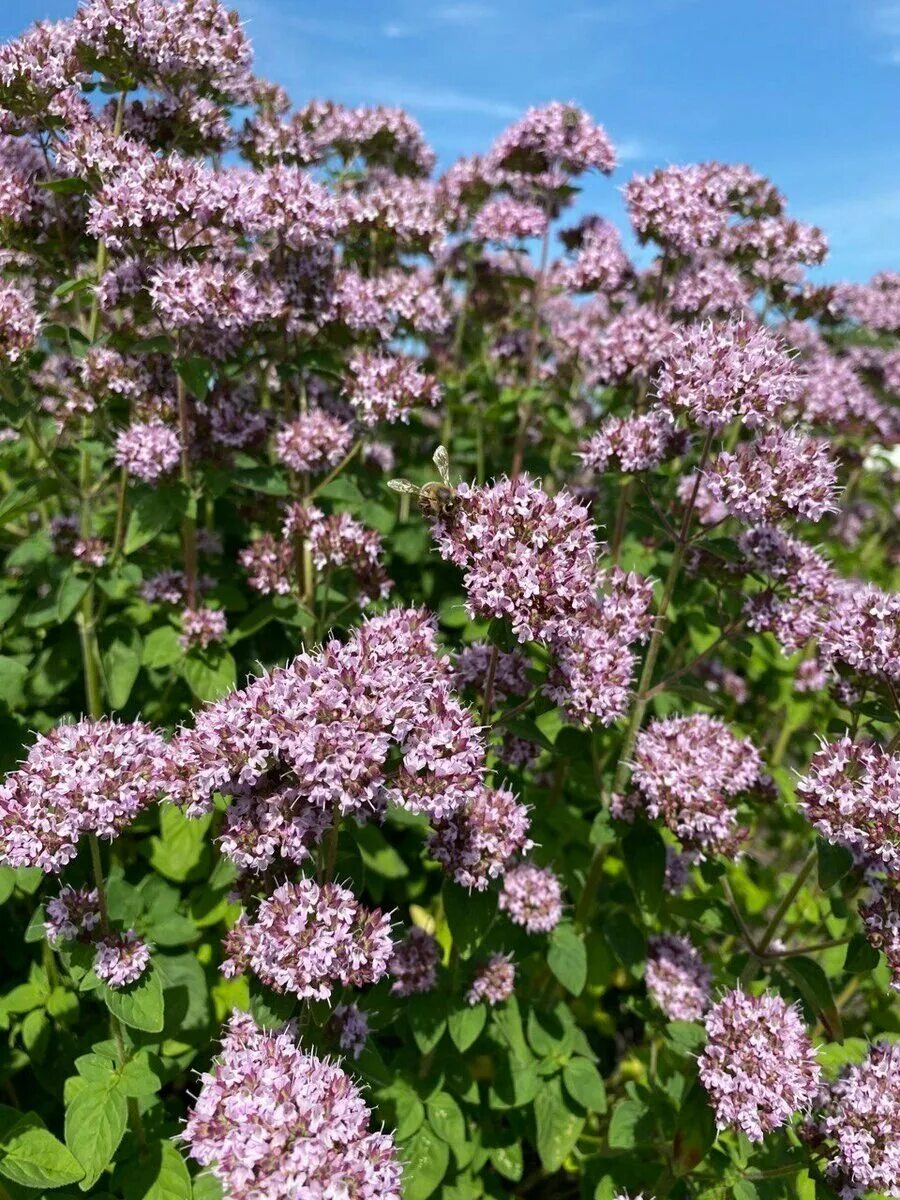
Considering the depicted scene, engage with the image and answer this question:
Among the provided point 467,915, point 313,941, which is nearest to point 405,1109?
point 467,915

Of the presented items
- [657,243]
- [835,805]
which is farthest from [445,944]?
[657,243]

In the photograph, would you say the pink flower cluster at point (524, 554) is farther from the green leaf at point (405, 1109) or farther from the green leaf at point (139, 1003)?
the green leaf at point (405, 1109)

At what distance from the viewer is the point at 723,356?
4.36m

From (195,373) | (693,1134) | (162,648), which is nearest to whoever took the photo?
(693,1134)

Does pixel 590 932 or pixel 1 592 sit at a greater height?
pixel 1 592

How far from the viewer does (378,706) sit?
3.14 metres

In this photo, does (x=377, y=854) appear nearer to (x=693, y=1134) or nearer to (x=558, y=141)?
(x=693, y=1134)

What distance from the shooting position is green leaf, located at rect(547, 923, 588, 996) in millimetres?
4391

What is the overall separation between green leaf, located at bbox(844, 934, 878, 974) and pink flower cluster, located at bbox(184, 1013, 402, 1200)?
2.41m

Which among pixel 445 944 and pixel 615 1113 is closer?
pixel 615 1113

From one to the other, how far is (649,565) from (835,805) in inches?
105

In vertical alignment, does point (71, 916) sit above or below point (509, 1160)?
above

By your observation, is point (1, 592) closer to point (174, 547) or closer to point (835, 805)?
point (174, 547)

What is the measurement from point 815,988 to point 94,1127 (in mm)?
3307
